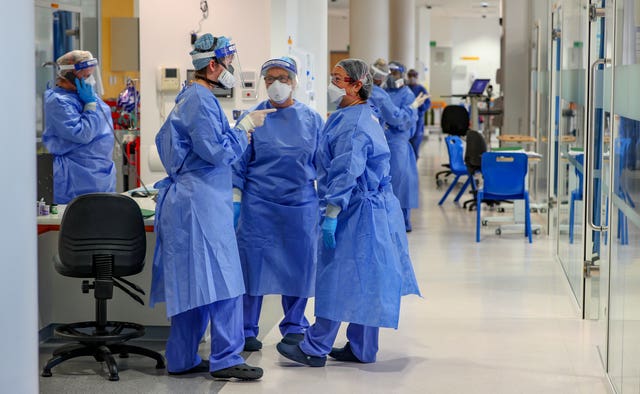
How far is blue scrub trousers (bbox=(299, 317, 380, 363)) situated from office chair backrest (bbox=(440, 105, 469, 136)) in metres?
10.4

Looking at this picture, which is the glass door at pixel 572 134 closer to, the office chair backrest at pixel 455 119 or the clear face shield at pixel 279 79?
the clear face shield at pixel 279 79

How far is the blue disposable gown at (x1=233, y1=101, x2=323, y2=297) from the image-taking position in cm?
520

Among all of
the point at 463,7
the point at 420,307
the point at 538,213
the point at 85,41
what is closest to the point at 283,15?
the point at 420,307

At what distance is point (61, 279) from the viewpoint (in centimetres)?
556

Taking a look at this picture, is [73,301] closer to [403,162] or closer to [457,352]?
[457,352]

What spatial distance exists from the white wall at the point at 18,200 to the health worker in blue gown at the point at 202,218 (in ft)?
5.34

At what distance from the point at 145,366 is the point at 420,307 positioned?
2.20m

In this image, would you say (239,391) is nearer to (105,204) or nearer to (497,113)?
(105,204)

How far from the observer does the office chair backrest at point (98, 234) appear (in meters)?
4.68

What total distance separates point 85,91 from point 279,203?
1.77 metres

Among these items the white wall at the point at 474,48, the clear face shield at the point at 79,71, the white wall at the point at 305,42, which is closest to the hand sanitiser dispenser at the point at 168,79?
the white wall at the point at 305,42

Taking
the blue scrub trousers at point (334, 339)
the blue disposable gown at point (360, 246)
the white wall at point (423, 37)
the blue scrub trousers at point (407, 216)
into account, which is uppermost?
the white wall at point (423, 37)

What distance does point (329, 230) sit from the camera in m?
4.79

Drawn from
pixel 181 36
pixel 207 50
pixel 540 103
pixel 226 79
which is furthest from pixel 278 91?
pixel 540 103
